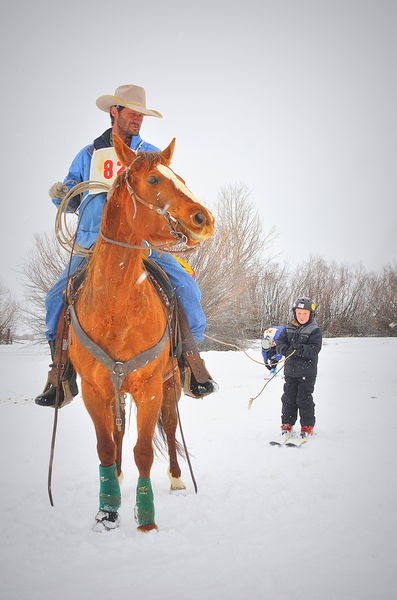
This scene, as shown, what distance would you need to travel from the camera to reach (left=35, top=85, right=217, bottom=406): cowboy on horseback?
2.89m

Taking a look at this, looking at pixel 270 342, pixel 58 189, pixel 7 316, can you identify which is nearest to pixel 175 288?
pixel 58 189

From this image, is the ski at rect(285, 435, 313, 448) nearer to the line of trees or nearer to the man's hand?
the man's hand

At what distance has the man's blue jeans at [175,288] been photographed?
307 centimetres

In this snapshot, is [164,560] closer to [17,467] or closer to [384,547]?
[384,547]

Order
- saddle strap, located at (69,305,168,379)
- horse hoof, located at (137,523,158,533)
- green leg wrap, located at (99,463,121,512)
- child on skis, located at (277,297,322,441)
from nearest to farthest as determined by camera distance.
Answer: saddle strap, located at (69,305,168,379)
horse hoof, located at (137,523,158,533)
green leg wrap, located at (99,463,121,512)
child on skis, located at (277,297,322,441)

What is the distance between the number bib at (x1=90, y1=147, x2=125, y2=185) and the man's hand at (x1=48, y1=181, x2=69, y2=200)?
24cm

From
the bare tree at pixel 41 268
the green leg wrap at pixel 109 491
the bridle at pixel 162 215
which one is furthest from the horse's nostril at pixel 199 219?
the bare tree at pixel 41 268

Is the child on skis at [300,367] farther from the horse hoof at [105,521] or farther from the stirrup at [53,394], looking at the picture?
the stirrup at [53,394]

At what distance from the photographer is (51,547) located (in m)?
2.36

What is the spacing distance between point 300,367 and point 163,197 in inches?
148

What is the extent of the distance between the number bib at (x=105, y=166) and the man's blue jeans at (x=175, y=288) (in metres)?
0.69

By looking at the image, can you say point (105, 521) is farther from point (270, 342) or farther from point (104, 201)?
point (270, 342)

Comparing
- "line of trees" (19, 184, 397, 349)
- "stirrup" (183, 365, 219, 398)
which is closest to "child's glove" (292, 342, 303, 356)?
"stirrup" (183, 365, 219, 398)

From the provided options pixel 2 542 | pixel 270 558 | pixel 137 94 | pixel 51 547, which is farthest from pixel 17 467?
pixel 137 94
